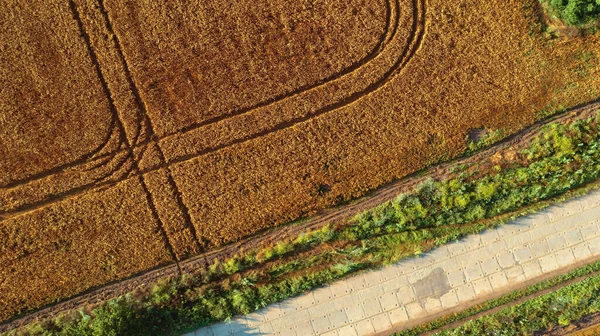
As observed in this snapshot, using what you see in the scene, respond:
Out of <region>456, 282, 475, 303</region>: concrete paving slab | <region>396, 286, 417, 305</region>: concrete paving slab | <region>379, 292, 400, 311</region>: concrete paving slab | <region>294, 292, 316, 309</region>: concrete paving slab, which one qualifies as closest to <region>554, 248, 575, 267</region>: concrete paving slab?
<region>456, 282, 475, 303</region>: concrete paving slab

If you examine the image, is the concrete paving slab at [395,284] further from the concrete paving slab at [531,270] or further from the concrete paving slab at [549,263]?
the concrete paving slab at [549,263]

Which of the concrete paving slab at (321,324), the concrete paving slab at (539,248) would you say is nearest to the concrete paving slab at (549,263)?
the concrete paving slab at (539,248)

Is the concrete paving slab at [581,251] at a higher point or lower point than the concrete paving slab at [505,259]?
lower

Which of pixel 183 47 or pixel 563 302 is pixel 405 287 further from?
pixel 183 47

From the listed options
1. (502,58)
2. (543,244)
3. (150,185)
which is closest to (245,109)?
(150,185)

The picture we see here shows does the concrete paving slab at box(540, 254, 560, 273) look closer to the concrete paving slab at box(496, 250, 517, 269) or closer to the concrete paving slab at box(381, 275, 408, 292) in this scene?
the concrete paving slab at box(496, 250, 517, 269)

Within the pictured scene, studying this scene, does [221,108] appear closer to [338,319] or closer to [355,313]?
[338,319]

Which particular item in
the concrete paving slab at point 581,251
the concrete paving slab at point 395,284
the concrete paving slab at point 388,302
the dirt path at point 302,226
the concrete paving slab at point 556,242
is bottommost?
the concrete paving slab at point 581,251

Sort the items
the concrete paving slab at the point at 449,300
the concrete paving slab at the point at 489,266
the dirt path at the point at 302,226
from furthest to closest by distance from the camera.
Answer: the concrete paving slab at the point at 489,266 → the concrete paving slab at the point at 449,300 → the dirt path at the point at 302,226
